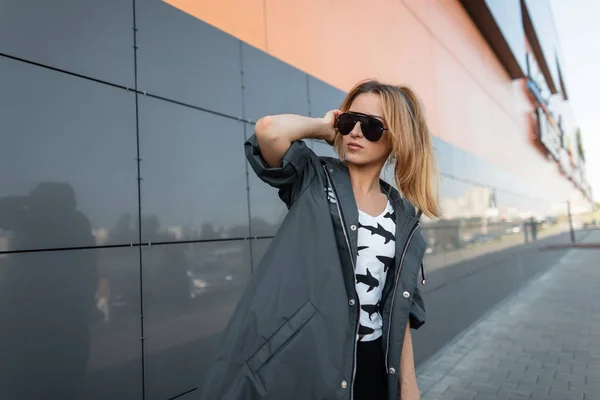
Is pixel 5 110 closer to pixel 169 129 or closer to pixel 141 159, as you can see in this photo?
pixel 141 159

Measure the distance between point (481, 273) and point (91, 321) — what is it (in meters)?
7.51

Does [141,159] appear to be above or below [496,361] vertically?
above

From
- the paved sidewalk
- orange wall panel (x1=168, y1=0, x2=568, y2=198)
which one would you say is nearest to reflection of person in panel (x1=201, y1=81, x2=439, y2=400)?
orange wall panel (x1=168, y1=0, x2=568, y2=198)

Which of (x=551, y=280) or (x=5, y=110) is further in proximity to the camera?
(x=551, y=280)

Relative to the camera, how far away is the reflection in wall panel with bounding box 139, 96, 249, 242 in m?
2.37

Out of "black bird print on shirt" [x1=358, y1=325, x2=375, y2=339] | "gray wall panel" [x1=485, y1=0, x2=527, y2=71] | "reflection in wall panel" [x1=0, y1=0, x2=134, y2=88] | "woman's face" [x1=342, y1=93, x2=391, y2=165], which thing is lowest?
"black bird print on shirt" [x1=358, y1=325, x2=375, y2=339]

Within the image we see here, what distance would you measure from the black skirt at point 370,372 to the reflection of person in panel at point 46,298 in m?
1.30

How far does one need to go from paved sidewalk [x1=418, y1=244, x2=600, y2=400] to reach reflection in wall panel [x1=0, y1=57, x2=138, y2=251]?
3.73m

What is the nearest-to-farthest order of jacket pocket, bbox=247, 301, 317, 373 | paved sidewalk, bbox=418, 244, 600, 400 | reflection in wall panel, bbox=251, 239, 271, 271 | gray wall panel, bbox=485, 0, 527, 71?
jacket pocket, bbox=247, 301, 317, 373 → reflection in wall panel, bbox=251, 239, 271, 271 → paved sidewalk, bbox=418, 244, 600, 400 → gray wall panel, bbox=485, 0, 527, 71

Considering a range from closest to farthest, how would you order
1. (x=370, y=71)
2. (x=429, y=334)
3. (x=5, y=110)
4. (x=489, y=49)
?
(x=5, y=110) → (x=370, y=71) → (x=429, y=334) → (x=489, y=49)

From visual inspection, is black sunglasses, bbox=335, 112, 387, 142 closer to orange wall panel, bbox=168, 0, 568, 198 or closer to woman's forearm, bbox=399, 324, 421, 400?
woman's forearm, bbox=399, 324, 421, 400

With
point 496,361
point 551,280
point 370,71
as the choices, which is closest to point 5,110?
point 370,71

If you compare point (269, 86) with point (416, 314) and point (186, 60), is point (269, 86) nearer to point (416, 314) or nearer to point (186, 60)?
point (186, 60)

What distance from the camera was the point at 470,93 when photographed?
342 inches
